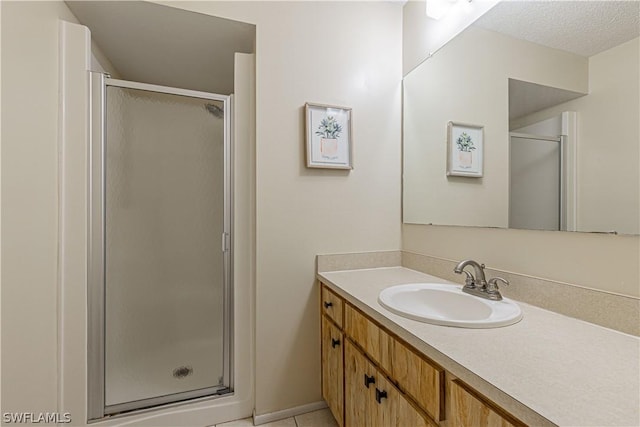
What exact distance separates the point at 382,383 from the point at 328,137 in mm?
1214

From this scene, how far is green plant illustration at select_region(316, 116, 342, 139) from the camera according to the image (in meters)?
1.61

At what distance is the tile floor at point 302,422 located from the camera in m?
1.54

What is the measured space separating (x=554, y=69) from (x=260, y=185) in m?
1.33

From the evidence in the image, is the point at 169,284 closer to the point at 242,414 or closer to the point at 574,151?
the point at 242,414

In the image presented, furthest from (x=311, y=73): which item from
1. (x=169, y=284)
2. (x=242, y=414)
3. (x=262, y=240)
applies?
(x=242, y=414)

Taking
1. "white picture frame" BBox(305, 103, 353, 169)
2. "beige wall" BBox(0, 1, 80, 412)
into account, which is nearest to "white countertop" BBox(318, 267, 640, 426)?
"white picture frame" BBox(305, 103, 353, 169)

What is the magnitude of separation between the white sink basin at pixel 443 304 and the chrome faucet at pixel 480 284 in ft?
0.08

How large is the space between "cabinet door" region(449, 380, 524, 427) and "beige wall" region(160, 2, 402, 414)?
1015mm

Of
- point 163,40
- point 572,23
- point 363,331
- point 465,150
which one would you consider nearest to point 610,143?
point 572,23

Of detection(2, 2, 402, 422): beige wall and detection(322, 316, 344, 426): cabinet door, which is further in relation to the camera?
detection(322, 316, 344, 426): cabinet door

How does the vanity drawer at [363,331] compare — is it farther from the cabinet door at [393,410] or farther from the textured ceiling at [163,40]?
the textured ceiling at [163,40]

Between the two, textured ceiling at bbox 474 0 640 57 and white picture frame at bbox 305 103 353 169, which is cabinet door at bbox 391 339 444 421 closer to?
white picture frame at bbox 305 103 353 169

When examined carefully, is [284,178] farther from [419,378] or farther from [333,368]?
[419,378]

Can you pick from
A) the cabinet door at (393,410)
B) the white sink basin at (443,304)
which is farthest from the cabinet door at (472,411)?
the white sink basin at (443,304)
